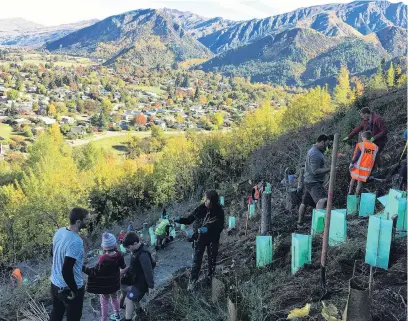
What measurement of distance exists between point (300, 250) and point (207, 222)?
1098 millimetres

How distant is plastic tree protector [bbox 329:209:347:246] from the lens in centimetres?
416

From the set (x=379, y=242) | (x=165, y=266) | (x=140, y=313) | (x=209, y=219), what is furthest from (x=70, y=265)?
(x=165, y=266)

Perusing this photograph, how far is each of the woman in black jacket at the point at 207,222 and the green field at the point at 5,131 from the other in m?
72.8

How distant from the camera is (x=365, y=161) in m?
5.46

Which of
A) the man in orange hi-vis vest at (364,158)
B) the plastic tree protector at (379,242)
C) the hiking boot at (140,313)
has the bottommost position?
the hiking boot at (140,313)

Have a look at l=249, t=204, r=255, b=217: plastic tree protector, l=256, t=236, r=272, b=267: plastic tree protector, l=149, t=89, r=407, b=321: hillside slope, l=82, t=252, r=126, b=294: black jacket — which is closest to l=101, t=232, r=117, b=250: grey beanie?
l=82, t=252, r=126, b=294: black jacket

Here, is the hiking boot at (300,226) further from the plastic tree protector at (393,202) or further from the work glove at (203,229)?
the work glove at (203,229)

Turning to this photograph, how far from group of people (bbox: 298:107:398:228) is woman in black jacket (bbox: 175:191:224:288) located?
1.49 m

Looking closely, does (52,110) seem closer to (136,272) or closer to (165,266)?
(165,266)

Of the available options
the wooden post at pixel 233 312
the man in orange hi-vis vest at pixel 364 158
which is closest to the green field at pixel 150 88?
the man in orange hi-vis vest at pixel 364 158

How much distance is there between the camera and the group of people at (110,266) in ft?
10.7

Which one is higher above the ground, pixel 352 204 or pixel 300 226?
pixel 352 204

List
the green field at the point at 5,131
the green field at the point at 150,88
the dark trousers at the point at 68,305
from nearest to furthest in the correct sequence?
the dark trousers at the point at 68,305, the green field at the point at 5,131, the green field at the point at 150,88

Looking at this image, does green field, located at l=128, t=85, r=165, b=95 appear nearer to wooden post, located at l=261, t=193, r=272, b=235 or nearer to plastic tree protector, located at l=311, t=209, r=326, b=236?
wooden post, located at l=261, t=193, r=272, b=235
